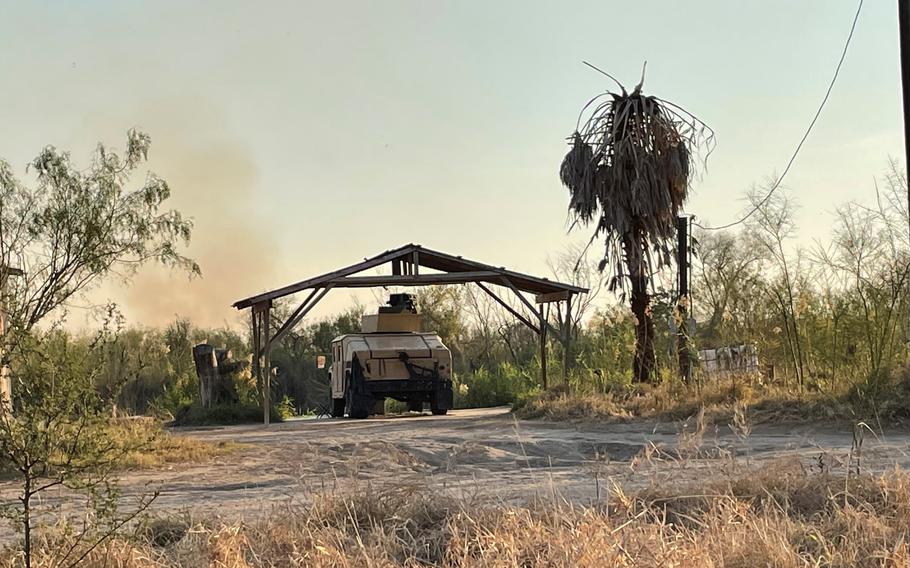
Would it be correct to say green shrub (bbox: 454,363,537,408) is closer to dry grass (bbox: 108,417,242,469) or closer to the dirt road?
the dirt road

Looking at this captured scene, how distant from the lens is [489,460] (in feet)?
34.4

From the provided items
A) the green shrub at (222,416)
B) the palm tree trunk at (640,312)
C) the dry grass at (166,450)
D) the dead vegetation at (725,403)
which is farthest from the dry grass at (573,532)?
the green shrub at (222,416)

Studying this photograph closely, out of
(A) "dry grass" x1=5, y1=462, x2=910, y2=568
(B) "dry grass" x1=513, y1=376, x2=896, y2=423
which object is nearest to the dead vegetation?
(B) "dry grass" x1=513, y1=376, x2=896, y2=423

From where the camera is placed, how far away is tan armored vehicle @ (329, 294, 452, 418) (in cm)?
2139

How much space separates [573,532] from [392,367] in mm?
16855

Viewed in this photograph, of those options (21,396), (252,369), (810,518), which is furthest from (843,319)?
(252,369)

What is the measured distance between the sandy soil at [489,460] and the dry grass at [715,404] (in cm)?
50

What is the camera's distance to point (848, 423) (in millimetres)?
12266

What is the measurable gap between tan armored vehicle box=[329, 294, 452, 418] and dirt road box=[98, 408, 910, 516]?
193 inches

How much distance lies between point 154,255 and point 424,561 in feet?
56.6

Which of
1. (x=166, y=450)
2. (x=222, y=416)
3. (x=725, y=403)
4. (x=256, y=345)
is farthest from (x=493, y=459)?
(x=256, y=345)

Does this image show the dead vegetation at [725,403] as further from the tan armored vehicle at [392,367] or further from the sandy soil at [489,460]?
the tan armored vehicle at [392,367]

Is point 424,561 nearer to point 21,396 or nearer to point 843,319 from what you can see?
point 21,396

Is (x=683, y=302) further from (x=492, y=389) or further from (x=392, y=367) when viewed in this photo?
(x=492, y=389)
